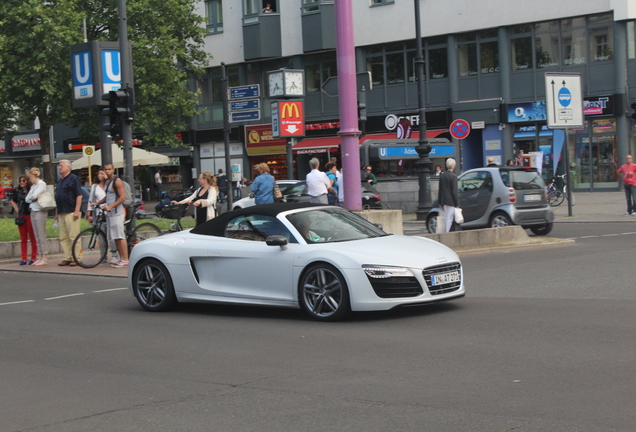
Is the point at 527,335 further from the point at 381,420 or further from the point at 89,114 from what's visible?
the point at 89,114

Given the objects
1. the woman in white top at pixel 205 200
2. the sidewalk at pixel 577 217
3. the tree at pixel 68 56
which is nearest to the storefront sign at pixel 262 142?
the tree at pixel 68 56

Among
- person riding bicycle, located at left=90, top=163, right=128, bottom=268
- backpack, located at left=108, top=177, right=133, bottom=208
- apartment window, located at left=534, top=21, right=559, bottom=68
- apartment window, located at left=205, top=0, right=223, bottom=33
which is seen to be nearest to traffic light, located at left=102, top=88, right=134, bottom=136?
person riding bicycle, located at left=90, top=163, right=128, bottom=268

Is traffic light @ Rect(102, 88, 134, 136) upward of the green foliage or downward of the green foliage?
downward

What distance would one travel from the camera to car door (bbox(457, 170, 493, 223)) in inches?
792

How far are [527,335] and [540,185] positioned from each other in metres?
12.3

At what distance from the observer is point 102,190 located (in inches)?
657

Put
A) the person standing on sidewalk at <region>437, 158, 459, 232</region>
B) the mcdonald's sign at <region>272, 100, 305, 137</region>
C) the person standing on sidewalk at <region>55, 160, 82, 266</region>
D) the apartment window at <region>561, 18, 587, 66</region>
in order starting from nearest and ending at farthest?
the person standing on sidewalk at <region>55, 160, 82, 266</region> → the person standing on sidewalk at <region>437, 158, 459, 232</region> → the mcdonald's sign at <region>272, 100, 305, 137</region> → the apartment window at <region>561, 18, 587, 66</region>

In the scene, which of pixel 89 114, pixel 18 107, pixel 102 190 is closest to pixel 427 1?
pixel 89 114

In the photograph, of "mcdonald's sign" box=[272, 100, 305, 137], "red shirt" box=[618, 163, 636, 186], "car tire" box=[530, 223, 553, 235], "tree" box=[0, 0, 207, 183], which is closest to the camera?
"car tire" box=[530, 223, 553, 235]

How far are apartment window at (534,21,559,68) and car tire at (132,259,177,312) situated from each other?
3145 cm

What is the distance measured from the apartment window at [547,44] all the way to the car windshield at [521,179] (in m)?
20.7

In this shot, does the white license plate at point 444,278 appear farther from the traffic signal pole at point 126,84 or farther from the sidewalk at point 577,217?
the traffic signal pole at point 126,84

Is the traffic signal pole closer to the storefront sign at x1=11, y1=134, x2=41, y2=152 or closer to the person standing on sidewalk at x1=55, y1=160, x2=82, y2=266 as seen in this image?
the person standing on sidewalk at x1=55, y1=160, x2=82, y2=266

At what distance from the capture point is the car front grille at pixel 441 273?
9.58m
